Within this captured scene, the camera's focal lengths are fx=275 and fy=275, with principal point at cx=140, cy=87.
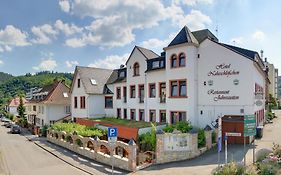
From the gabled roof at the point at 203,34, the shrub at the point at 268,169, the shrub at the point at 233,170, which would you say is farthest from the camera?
the gabled roof at the point at 203,34

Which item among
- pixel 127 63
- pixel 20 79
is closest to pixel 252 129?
pixel 127 63

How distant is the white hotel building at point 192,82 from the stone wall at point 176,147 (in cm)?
555

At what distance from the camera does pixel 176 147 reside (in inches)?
794

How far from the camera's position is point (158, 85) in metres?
30.1

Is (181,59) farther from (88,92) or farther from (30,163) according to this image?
(30,163)

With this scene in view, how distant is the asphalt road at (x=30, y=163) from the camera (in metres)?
20.6

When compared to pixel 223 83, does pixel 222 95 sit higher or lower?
lower

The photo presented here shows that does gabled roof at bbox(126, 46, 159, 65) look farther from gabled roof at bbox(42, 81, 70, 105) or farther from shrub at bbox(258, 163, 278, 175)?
shrub at bbox(258, 163, 278, 175)

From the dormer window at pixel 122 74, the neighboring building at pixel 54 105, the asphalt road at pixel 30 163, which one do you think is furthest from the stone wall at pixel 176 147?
the neighboring building at pixel 54 105

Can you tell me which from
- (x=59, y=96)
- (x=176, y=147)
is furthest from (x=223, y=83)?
(x=59, y=96)

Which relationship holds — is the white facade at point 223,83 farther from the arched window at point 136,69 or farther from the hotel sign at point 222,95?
the arched window at point 136,69

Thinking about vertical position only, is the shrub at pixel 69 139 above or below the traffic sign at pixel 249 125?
below

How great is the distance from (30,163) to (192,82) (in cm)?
1616

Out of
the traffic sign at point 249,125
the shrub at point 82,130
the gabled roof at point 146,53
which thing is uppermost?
the gabled roof at point 146,53
